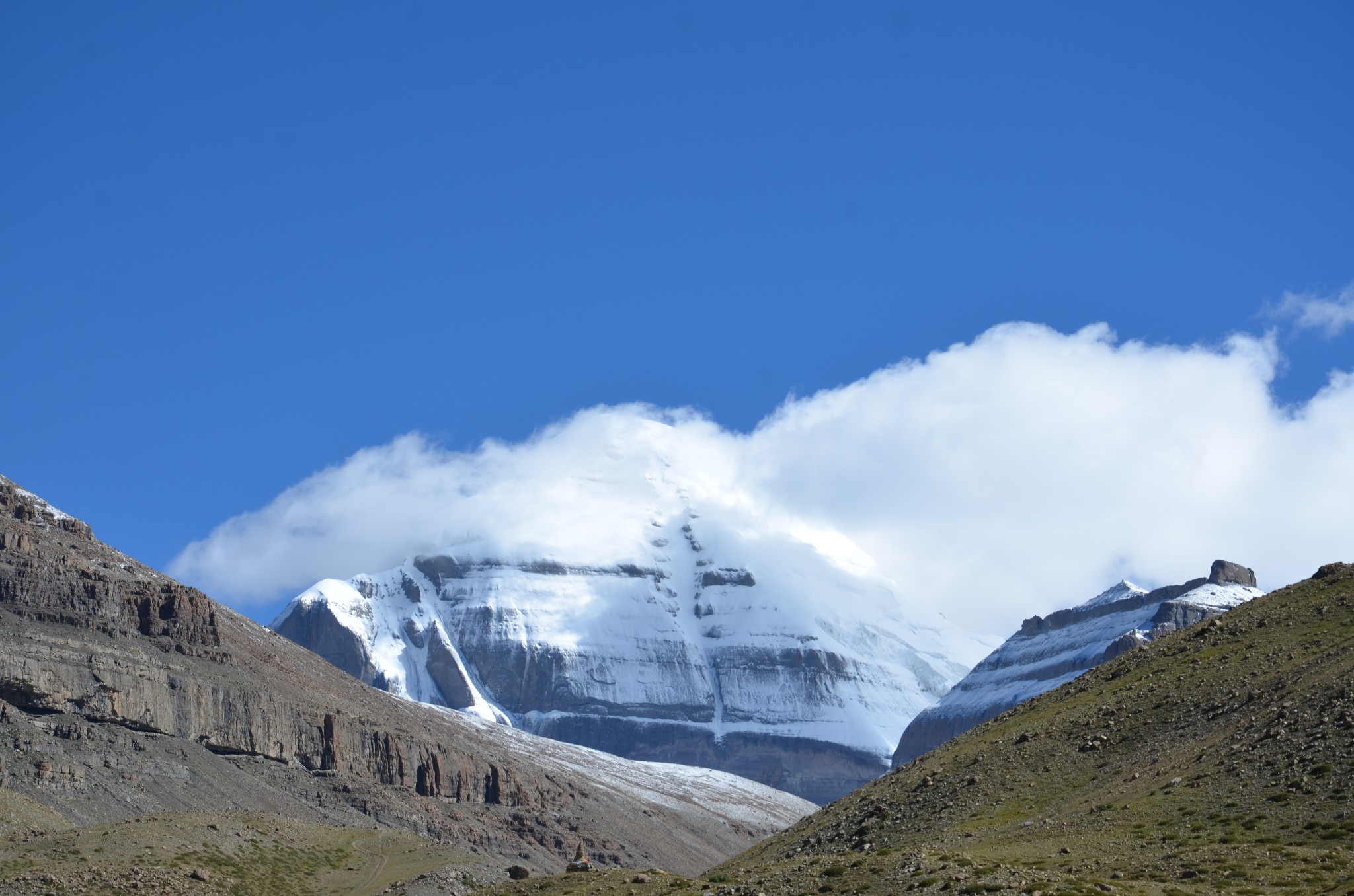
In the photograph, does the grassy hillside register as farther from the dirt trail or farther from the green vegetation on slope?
the dirt trail

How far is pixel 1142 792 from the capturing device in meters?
83.2

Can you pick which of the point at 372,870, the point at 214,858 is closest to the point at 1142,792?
the point at 214,858

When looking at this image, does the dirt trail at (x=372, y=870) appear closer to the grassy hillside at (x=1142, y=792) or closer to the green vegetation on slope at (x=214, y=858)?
the green vegetation on slope at (x=214, y=858)

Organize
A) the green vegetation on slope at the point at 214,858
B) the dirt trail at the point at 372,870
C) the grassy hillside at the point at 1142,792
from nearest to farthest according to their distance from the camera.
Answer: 1. the grassy hillside at the point at 1142,792
2. the green vegetation on slope at the point at 214,858
3. the dirt trail at the point at 372,870

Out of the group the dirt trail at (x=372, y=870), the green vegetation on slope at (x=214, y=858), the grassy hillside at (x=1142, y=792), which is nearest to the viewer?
the grassy hillside at (x=1142, y=792)

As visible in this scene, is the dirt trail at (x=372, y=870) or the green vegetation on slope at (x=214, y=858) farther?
the dirt trail at (x=372, y=870)

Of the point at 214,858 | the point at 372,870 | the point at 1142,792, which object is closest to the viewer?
the point at 1142,792

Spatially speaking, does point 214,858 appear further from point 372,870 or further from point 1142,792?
point 1142,792

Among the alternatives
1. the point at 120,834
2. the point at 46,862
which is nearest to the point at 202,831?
the point at 120,834

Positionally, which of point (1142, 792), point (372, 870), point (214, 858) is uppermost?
point (372, 870)

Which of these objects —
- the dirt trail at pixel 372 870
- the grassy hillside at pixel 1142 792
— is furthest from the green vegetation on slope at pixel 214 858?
the grassy hillside at pixel 1142 792

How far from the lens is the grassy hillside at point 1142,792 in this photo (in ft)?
224

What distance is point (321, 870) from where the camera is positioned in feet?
506

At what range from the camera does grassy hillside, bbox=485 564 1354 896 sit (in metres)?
68.4
